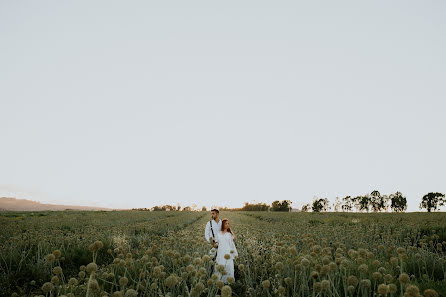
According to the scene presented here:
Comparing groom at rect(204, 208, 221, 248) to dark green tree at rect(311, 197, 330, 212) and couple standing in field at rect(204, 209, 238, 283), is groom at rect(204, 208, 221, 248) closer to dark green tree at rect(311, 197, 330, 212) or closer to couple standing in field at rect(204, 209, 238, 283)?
couple standing in field at rect(204, 209, 238, 283)

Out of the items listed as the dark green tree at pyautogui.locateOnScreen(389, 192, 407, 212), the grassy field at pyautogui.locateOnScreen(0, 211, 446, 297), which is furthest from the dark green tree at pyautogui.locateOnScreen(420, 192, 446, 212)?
the grassy field at pyautogui.locateOnScreen(0, 211, 446, 297)

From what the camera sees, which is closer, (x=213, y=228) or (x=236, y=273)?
(x=236, y=273)

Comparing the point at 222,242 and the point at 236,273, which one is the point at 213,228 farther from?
the point at 236,273

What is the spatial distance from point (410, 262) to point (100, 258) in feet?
26.0

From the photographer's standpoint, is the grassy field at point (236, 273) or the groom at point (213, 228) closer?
the grassy field at point (236, 273)

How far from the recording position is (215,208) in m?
8.50

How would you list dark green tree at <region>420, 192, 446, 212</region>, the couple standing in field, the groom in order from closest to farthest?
the couple standing in field < the groom < dark green tree at <region>420, 192, 446, 212</region>

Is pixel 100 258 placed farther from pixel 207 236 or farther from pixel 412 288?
pixel 412 288

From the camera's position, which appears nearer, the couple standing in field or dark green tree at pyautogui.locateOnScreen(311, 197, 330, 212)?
the couple standing in field

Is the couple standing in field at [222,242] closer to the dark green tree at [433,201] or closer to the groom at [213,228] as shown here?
the groom at [213,228]

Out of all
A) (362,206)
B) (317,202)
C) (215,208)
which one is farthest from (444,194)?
(215,208)

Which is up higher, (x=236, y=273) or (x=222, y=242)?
(x=222, y=242)

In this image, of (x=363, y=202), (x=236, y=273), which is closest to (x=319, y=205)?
(x=363, y=202)

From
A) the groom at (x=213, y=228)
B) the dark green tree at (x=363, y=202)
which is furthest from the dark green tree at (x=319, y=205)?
the groom at (x=213, y=228)
